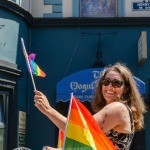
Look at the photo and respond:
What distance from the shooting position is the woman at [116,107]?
8.25ft

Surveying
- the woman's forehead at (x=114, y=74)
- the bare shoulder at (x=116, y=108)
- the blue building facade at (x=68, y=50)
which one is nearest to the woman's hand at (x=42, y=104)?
the bare shoulder at (x=116, y=108)

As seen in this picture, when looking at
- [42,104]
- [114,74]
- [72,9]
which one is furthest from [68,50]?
[42,104]

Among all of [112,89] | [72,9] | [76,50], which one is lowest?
[112,89]

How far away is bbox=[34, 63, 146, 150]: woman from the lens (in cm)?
251

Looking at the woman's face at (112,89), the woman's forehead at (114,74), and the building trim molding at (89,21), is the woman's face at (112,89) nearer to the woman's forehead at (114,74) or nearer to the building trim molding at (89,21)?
the woman's forehead at (114,74)

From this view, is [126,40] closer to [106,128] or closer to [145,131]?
[145,131]

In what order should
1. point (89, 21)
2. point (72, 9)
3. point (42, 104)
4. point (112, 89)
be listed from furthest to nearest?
point (72, 9) < point (89, 21) < point (112, 89) < point (42, 104)

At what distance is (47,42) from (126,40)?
177 centimetres

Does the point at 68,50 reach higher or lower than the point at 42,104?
higher

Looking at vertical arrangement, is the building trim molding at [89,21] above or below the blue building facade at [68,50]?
above

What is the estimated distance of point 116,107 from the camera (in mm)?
2533

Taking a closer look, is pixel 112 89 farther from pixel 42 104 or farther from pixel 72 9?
pixel 72 9

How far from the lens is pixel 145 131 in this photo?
9.14m

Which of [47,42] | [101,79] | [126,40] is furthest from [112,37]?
[101,79]
